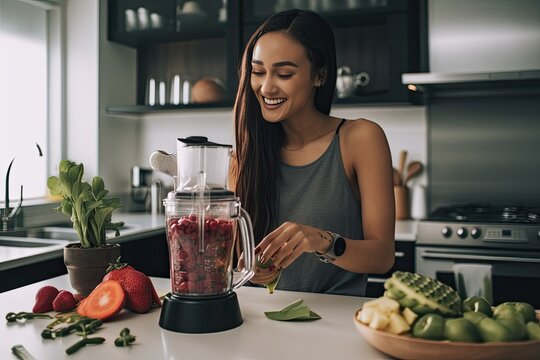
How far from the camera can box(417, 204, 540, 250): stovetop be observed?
2643mm

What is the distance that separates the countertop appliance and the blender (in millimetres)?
1736

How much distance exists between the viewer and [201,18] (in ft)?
11.5

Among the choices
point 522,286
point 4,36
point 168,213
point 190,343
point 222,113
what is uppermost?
point 4,36

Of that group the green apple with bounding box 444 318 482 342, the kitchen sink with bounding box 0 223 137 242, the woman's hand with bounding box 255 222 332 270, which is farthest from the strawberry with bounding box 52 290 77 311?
the kitchen sink with bounding box 0 223 137 242

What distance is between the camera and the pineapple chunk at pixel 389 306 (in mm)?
999

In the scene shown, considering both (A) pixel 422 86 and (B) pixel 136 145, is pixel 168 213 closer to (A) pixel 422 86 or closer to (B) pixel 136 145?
(A) pixel 422 86

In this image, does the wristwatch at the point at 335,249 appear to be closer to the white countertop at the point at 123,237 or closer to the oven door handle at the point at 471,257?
the white countertop at the point at 123,237

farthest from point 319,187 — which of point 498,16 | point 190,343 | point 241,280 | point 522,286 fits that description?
point 498,16

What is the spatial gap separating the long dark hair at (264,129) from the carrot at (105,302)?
0.56m

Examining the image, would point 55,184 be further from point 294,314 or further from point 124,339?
point 294,314

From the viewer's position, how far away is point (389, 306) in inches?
39.6

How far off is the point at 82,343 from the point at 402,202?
8.13 ft

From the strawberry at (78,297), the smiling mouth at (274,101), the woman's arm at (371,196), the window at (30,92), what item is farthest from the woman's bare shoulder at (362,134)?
the window at (30,92)

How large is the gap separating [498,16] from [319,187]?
1819mm
